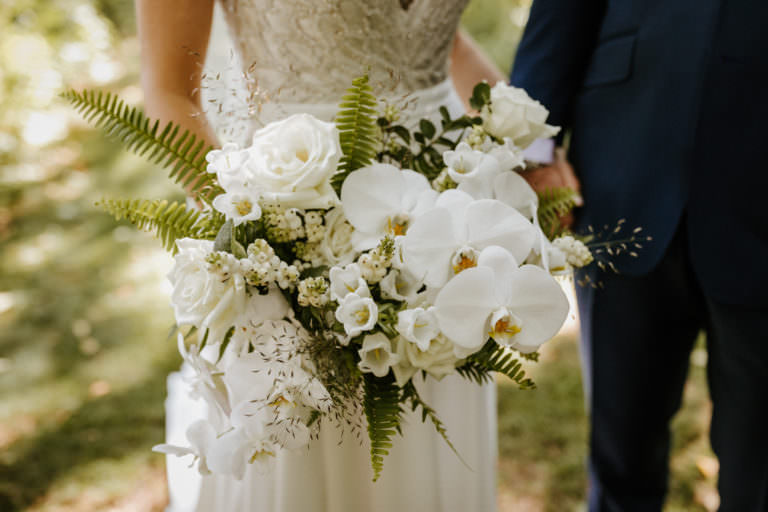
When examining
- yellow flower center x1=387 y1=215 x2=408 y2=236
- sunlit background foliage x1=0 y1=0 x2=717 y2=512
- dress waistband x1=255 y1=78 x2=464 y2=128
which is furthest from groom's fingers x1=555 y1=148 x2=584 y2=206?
sunlit background foliage x1=0 y1=0 x2=717 y2=512

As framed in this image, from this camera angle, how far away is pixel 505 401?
9.07ft

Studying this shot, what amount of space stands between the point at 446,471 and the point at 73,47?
5.14 meters

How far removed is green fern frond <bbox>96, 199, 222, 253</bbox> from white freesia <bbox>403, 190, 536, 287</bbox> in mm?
339

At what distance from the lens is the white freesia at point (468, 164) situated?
0.93m

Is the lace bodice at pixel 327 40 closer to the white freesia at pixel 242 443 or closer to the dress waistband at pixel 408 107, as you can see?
the dress waistband at pixel 408 107

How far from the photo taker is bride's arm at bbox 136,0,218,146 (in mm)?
1222

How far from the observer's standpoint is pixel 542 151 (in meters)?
1.64

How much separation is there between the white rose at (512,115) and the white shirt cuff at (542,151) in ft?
1.88

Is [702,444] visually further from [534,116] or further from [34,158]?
[34,158]

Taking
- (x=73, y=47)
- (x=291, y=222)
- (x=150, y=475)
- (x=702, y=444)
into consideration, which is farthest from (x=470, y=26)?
(x=291, y=222)

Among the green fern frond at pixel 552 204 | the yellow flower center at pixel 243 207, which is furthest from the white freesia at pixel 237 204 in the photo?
the green fern frond at pixel 552 204

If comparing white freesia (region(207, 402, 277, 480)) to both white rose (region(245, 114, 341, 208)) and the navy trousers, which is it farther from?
the navy trousers

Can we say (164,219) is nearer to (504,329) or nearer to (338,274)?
(338,274)

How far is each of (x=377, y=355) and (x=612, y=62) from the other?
1137 mm
